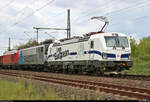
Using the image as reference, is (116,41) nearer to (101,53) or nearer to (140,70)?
(101,53)

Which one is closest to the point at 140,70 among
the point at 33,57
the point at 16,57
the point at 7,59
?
the point at 33,57

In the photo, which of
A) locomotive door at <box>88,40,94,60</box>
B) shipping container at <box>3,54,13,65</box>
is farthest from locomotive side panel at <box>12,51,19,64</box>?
locomotive door at <box>88,40,94,60</box>

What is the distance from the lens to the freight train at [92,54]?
56.4 feet

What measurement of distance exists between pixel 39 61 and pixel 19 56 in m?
8.69

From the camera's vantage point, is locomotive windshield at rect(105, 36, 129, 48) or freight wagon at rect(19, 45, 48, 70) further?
freight wagon at rect(19, 45, 48, 70)

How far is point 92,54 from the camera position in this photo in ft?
59.3

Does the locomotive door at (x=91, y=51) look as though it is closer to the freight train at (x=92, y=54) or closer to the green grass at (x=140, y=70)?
the freight train at (x=92, y=54)

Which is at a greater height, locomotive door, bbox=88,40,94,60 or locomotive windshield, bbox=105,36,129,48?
locomotive windshield, bbox=105,36,129,48

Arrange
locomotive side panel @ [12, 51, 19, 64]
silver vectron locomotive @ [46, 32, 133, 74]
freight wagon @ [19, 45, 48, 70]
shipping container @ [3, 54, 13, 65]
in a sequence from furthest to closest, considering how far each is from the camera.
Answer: shipping container @ [3, 54, 13, 65], locomotive side panel @ [12, 51, 19, 64], freight wagon @ [19, 45, 48, 70], silver vectron locomotive @ [46, 32, 133, 74]

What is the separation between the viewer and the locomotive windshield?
17562mm

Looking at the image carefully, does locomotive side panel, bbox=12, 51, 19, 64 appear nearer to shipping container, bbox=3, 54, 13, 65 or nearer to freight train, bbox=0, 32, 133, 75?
shipping container, bbox=3, 54, 13, 65

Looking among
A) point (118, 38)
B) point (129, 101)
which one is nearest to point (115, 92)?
point (129, 101)

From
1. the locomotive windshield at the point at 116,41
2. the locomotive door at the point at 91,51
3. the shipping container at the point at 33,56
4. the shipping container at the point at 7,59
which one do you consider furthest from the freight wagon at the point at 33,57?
the locomotive windshield at the point at 116,41

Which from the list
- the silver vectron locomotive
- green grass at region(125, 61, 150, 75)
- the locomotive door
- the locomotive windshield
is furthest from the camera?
green grass at region(125, 61, 150, 75)
